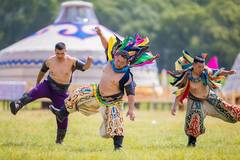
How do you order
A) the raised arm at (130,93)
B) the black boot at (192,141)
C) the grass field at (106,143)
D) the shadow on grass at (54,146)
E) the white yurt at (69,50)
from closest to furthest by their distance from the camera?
1. the grass field at (106,143)
2. the raised arm at (130,93)
3. the shadow on grass at (54,146)
4. the black boot at (192,141)
5. the white yurt at (69,50)

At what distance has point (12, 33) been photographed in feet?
160

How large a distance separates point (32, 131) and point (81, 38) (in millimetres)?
15607

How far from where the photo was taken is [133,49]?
30.7 feet

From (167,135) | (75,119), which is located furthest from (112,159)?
(75,119)

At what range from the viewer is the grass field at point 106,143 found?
322 inches

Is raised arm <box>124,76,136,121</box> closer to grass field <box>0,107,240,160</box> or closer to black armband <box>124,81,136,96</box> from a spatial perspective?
black armband <box>124,81,136,96</box>

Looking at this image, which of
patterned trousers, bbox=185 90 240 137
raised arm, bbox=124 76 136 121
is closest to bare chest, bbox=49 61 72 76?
raised arm, bbox=124 76 136 121

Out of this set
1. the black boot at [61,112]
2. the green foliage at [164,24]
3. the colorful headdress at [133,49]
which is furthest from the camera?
the green foliage at [164,24]

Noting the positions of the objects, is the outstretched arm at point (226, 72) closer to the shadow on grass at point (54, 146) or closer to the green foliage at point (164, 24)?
the shadow on grass at point (54, 146)

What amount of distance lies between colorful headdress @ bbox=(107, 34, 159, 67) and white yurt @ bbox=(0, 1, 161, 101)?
15836 mm

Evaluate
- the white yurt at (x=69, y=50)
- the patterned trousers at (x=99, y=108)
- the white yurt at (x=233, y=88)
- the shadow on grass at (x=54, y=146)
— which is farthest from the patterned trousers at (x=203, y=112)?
the white yurt at (x=69, y=50)

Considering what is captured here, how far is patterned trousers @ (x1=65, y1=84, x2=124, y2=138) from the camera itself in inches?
356

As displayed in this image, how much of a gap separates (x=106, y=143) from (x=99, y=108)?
3.53 ft

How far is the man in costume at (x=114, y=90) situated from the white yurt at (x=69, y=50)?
15.8m
